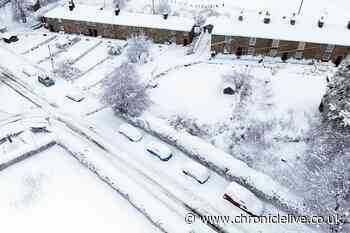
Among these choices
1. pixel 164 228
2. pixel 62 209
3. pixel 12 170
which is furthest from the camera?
pixel 12 170

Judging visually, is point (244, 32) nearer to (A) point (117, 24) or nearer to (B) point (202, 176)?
(A) point (117, 24)

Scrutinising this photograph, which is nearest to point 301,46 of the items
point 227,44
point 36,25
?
point 227,44

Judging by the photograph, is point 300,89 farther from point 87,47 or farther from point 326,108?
point 87,47

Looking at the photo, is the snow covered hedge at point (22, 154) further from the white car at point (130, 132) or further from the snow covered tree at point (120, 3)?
the snow covered tree at point (120, 3)

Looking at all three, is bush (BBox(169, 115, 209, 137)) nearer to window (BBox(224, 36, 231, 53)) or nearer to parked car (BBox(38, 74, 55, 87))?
window (BBox(224, 36, 231, 53))

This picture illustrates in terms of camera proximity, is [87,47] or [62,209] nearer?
[62,209]

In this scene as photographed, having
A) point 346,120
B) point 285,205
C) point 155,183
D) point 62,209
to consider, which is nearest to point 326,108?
point 346,120

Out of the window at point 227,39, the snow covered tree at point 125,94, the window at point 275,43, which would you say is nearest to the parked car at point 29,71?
the snow covered tree at point 125,94
